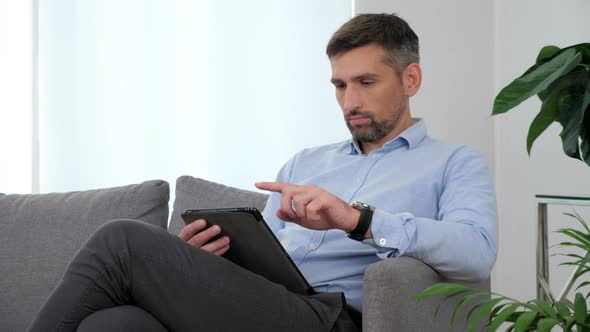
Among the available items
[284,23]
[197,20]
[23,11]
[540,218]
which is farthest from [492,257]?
[23,11]

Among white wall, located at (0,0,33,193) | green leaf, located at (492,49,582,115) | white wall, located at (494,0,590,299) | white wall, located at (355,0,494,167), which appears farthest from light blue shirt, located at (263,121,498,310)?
white wall, located at (0,0,33,193)

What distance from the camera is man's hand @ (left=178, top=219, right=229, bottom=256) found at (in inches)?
A: 66.1

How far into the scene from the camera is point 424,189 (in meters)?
1.91

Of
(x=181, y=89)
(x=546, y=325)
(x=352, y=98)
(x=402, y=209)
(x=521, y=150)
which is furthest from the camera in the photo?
(x=181, y=89)

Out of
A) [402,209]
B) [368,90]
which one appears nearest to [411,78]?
[368,90]

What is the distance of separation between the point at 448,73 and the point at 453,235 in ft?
4.73

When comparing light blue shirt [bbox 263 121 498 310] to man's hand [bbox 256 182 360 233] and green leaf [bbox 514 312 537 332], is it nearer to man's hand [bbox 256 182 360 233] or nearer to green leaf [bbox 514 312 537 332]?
man's hand [bbox 256 182 360 233]

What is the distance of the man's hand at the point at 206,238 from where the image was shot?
1.68m

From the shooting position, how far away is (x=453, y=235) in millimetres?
1638

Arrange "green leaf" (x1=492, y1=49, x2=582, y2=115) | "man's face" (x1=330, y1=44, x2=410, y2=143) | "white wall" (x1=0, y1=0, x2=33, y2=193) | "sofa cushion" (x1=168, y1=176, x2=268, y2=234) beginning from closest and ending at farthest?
"green leaf" (x1=492, y1=49, x2=582, y2=115)
"man's face" (x1=330, y1=44, x2=410, y2=143)
"sofa cushion" (x1=168, y1=176, x2=268, y2=234)
"white wall" (x1=0, y1=0, x2=33, y2=193)

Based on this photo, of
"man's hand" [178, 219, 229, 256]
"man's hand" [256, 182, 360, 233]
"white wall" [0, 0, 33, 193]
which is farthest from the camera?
"white wall" [0, 0, 33, 193]

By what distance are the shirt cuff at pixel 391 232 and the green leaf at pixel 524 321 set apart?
0.67 m

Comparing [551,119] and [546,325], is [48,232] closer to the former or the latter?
[551,119]

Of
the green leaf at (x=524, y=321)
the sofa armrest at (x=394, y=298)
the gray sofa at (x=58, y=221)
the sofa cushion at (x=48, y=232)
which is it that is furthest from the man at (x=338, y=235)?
the green leaf at (x=524, y=321)
